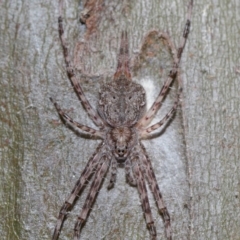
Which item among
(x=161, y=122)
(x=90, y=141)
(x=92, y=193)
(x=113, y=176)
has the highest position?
(x=161, y=122)

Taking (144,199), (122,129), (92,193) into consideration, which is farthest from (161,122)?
(92,193)

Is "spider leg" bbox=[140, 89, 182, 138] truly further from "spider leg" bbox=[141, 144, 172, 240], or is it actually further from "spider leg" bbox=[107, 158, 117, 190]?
"spider leg" bbox=[107, 158, 117, 190]

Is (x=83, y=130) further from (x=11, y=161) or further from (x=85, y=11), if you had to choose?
(x=85, y=11)

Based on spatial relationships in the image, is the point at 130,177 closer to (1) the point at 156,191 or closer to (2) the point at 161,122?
(1) the point at 156,191

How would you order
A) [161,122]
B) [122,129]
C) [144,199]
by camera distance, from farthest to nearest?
[122,129], [161,122], [144,199]

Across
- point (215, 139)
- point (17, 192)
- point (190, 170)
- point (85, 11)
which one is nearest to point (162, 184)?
point (190, 170)

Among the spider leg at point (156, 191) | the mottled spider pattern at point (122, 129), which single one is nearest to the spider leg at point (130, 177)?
the mottled spider pattern at point (122, 129)
